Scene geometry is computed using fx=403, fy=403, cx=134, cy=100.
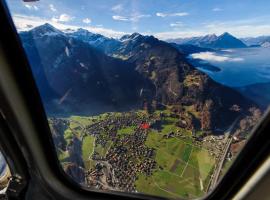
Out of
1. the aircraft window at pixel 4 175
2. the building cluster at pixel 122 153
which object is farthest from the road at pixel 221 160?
the aircraft window at pixel 4 175

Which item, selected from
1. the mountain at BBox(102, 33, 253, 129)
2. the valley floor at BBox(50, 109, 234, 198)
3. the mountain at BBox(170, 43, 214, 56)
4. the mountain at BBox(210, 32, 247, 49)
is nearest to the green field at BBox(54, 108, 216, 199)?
the valley floor at BBox(50, 109, 234, 198)

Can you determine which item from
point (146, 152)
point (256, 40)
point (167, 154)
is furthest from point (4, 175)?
point (256, 40)

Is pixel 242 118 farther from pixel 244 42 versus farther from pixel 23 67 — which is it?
pixel 23 67

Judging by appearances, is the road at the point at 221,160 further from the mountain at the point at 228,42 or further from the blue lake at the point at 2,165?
the blue lake at the point at 2,165

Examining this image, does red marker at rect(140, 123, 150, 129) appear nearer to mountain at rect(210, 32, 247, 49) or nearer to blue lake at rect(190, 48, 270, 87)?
blue lake at rect(190, 48, 270, 87)

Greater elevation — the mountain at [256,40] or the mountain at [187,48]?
the mountain at [256,40]

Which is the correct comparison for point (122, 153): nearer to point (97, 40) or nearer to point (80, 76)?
point (80, 76)
